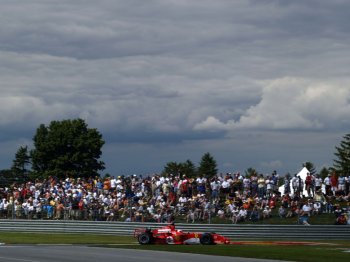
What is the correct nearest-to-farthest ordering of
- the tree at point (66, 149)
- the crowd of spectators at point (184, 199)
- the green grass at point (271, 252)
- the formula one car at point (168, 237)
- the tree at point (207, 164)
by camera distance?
the green grass at point (271, 252) → the formula one car at point (168, 237) → the crowd of spectators at point (184, 199) → the tree at point (66, 149) → the tree at point (207, 164)

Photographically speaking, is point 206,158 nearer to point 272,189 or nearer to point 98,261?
point 272,189

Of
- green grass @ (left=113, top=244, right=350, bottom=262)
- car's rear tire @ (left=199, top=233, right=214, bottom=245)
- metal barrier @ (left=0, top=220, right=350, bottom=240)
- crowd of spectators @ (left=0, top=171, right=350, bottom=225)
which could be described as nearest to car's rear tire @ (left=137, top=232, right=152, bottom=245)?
green grass @ (left=113, top=244, right=350, bottom=262)

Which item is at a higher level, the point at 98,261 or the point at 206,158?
the point at 206,158

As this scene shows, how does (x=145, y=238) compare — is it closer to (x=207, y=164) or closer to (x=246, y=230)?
(x=246, y=230)

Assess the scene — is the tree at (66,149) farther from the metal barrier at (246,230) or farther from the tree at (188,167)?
the metal barrier at (246,230)

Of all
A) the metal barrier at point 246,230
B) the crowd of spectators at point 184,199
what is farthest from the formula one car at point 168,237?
the crowd of spectators at point 184,199

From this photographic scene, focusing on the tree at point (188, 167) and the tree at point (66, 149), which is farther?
the tree at point (188, 167)

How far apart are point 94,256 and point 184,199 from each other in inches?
736

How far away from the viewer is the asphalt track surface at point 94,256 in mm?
25469

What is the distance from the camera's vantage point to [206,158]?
133500 millimetres

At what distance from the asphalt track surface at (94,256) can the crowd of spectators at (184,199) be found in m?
13.1

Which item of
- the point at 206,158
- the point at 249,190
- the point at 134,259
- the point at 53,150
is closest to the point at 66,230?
the point at 249,190

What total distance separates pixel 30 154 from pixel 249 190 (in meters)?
72.0

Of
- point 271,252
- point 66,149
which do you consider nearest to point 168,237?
point 271,252
